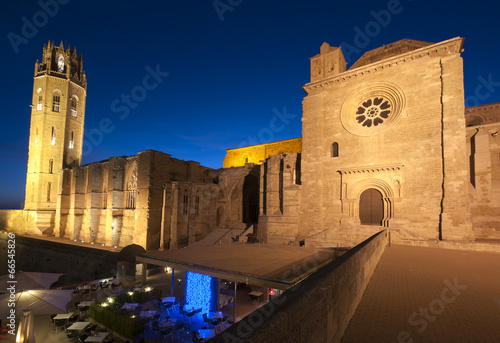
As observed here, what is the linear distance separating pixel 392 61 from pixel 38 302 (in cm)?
2397

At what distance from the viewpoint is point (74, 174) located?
111 ft

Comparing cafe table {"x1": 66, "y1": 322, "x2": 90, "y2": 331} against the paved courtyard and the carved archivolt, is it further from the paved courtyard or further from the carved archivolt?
the carved archivolt

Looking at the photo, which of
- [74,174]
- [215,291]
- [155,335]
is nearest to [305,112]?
[215,291]

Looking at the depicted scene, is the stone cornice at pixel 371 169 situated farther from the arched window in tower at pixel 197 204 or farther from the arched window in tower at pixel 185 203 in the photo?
the arched window in tower at pixel 185 203

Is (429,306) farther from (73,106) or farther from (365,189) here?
(73,106)

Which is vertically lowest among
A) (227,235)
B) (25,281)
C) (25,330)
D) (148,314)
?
(25,281)

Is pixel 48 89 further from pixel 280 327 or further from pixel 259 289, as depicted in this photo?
pixel 280 327

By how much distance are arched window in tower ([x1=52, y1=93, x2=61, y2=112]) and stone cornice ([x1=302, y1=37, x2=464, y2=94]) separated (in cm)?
3525

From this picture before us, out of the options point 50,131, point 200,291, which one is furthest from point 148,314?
point 50,131

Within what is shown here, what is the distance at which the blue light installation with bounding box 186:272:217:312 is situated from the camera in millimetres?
10852

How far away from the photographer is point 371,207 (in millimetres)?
17328

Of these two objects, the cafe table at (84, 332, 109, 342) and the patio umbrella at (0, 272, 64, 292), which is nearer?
the cafe table at (84, 332, 109, 342)

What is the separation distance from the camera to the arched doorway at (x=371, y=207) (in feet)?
55.9

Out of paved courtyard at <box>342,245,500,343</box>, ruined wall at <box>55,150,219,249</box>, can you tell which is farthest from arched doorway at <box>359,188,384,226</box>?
ruined wall at <box>55,150,219,249</box>
